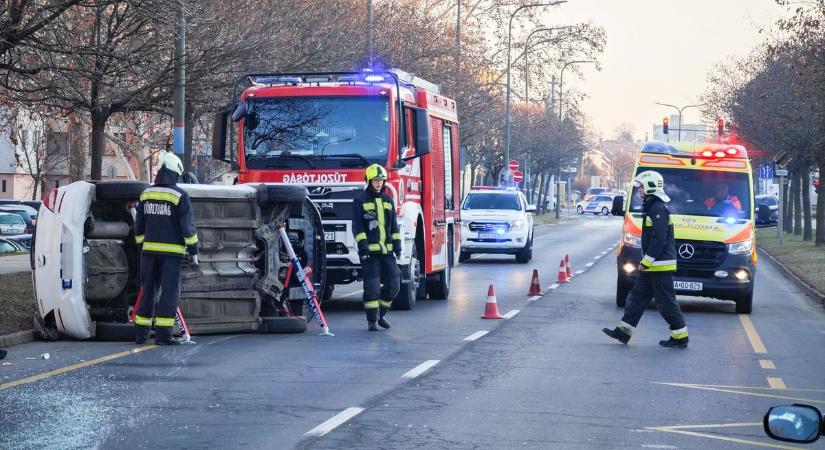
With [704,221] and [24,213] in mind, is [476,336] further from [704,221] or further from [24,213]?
[24,213]

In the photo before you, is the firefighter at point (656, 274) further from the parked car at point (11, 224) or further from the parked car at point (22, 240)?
the parked car at point (11, 224)

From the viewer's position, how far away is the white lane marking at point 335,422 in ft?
28.1

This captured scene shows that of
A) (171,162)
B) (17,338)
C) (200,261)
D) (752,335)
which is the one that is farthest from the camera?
(752,335)

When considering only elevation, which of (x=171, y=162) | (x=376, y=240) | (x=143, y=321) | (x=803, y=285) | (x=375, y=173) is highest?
(x=171, y=162)

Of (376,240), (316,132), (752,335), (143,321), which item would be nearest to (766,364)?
(752,335)

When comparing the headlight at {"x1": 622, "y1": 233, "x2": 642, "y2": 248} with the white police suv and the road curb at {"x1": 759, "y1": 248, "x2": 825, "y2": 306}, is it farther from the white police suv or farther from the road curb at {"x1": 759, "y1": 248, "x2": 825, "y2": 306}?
the white police suv

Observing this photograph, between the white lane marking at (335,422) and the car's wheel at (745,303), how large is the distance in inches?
455

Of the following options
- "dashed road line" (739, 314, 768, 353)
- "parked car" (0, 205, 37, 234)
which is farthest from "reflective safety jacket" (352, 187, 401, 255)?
"parked car" (0, 205, 37, 234)

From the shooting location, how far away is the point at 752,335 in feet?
54.7

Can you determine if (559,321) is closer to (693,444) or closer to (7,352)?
(7,352)

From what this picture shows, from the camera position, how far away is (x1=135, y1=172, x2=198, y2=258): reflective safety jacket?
13805 millimetres

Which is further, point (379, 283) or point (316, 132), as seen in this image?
point (316, 132)

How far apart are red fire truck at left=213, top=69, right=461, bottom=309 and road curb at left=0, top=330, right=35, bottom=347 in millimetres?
4141

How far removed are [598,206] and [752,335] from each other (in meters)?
96.5
